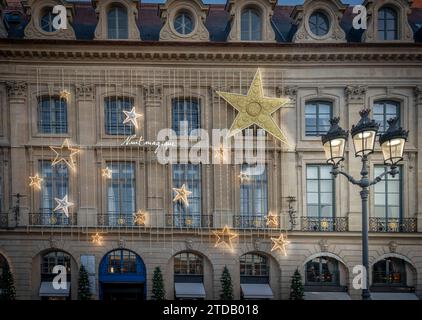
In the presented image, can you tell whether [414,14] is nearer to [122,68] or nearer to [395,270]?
[395,270]

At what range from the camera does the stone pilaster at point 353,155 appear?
9.03 metres

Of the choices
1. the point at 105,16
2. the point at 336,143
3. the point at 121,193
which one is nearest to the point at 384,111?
the point at 336,143

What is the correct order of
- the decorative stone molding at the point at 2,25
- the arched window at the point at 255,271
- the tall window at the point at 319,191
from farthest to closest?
the arched window at the point at 255,271 → the tall window at the point at 319,191 → the decorative stone molding at the point at 2,25

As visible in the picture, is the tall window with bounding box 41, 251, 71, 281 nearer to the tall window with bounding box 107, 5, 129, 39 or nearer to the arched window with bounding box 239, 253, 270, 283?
the arched window with bounding box 239, 253, 270, 283

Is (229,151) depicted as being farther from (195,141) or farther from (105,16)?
(105,16)

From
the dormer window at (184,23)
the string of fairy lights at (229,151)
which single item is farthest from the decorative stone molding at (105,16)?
the string of fairy lights at (229,151)

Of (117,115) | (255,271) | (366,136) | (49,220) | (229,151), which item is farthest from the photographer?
(255,271)

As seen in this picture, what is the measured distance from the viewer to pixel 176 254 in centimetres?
930

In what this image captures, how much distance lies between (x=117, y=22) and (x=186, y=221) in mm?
3973

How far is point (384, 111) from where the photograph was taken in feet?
30.0

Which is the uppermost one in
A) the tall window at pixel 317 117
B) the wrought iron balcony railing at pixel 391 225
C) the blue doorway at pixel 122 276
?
the tall window at pixel 317 117

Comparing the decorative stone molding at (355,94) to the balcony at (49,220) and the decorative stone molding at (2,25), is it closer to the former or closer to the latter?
the balcony at (49,220)

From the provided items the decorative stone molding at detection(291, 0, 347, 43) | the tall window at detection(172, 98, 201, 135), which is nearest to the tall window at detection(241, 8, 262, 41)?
the decorative stone molding at detection(291, 0, 347, 43)

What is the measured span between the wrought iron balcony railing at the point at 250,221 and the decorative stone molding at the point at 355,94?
9.19ft
